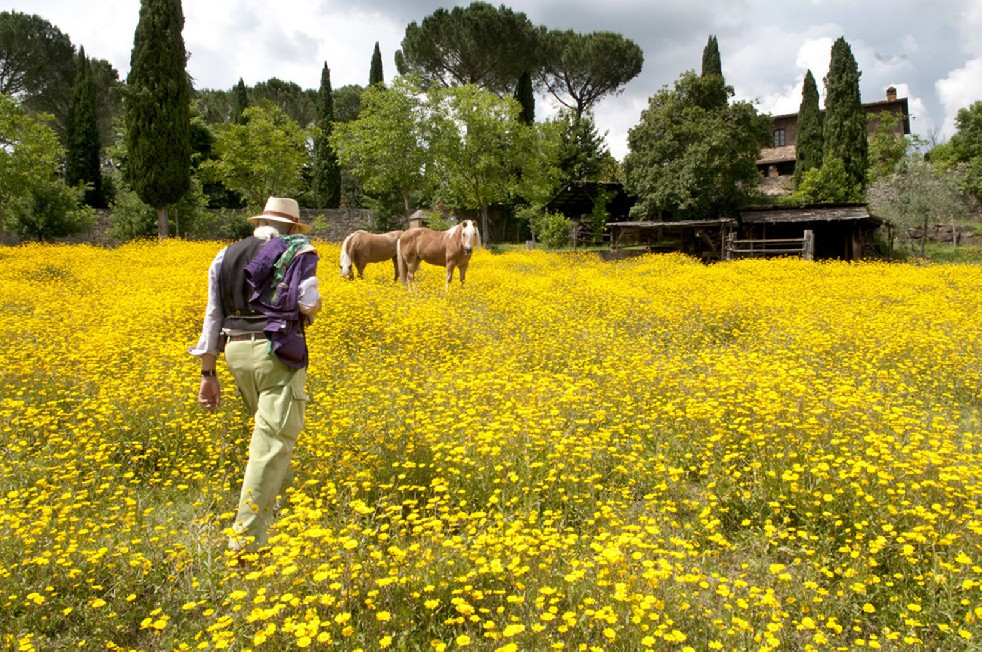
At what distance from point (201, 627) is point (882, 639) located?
3398mm

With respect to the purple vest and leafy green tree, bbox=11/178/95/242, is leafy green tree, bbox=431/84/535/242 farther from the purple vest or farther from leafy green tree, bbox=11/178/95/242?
the purple vest

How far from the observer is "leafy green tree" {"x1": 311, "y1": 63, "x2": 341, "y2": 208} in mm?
44688

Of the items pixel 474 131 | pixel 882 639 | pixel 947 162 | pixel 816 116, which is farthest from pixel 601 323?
pixel 947 162

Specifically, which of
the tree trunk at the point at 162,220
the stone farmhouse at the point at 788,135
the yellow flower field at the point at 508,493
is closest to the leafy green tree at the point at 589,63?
the stone farmhouse at the point at 788,135

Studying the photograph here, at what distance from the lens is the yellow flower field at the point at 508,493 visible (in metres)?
2.89

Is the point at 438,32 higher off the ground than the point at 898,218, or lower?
higher

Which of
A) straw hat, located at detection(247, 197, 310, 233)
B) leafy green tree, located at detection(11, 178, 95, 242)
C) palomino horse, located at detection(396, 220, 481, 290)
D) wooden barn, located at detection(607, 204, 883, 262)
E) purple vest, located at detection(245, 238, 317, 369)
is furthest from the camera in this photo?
wooden barn, located at detection(607, 204, 883, 262)

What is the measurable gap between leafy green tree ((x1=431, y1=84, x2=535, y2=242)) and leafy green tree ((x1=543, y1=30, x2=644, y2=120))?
805 inches

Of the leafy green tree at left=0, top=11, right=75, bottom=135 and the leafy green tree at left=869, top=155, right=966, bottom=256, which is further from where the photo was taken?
the leafy green tree at left=0, top=11, right=75, bottom=135

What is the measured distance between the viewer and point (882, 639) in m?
→ 3.02

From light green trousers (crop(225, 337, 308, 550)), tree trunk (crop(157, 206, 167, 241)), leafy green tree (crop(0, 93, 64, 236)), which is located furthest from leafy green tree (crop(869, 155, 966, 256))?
leafy green tree (crop(0, 93, 64, 236))

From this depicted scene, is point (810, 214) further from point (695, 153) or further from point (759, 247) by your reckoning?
point (695, 153)

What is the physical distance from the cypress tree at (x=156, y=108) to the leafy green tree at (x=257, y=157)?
6.53 m

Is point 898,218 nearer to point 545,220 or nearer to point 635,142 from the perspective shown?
point 635,142
